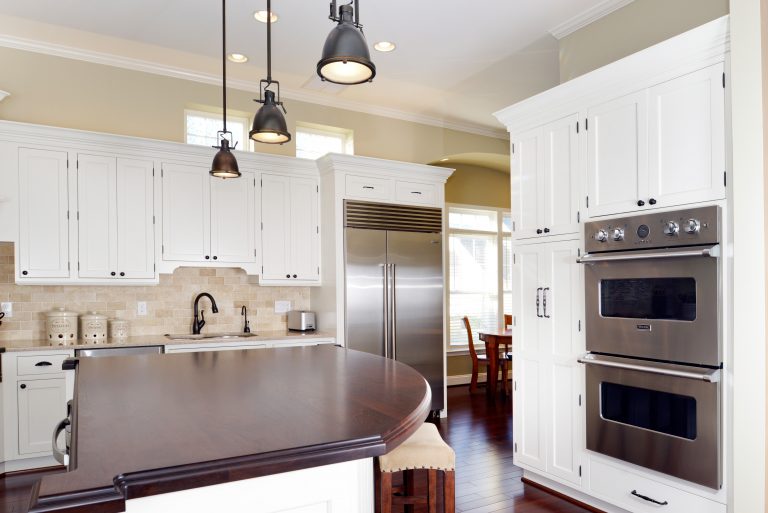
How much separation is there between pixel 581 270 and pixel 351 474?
2.39 metres

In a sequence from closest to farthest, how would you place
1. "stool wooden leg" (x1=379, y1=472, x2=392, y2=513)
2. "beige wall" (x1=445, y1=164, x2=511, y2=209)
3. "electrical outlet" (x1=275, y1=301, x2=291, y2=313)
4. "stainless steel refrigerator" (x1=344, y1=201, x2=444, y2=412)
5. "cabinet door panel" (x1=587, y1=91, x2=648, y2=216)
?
"stool wooden leg" (x1=379, y1=472, x2=392, y2=513), "cabinet door panel" (x1=587, y1=91, x2=648, y2=216), "stainless steel refrigerator" (x1=344, y1=201, x2=444, y2=412), "electrical outlet" (x1=275, y1=301, x2=291, y2=313), "beige wall" (x1=445, y1=164, x2=511, y2=209)

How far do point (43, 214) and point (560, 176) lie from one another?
12.3 ft

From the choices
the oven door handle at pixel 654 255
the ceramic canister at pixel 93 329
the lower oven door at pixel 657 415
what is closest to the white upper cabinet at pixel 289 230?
the ceramic canister at pixel 93 329

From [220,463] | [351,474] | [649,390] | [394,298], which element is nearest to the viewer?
[220,463]

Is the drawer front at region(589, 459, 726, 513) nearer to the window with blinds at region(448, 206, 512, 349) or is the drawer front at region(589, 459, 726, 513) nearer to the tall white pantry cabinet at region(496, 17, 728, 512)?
the tall white pantry cabinet at region(496, 17, 728, 512)

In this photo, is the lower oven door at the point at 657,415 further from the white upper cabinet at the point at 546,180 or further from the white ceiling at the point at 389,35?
the white ceiling at the point at 389,35

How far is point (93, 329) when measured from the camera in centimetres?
416

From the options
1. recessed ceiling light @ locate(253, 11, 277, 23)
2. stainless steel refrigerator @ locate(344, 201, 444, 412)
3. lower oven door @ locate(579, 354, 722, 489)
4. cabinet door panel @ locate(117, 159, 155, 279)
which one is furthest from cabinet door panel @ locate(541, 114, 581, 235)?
cabinet door panel @ locate(117, 159, 155, 279)

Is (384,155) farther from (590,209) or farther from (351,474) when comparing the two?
(351,474)

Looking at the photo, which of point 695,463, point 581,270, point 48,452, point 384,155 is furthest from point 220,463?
point 384,155

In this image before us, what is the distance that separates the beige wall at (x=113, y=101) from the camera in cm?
414

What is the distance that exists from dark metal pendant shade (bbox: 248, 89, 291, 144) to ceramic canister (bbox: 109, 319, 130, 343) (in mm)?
2445

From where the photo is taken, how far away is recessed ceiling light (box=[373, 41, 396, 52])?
4.20 meters

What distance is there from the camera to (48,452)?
150 inches
